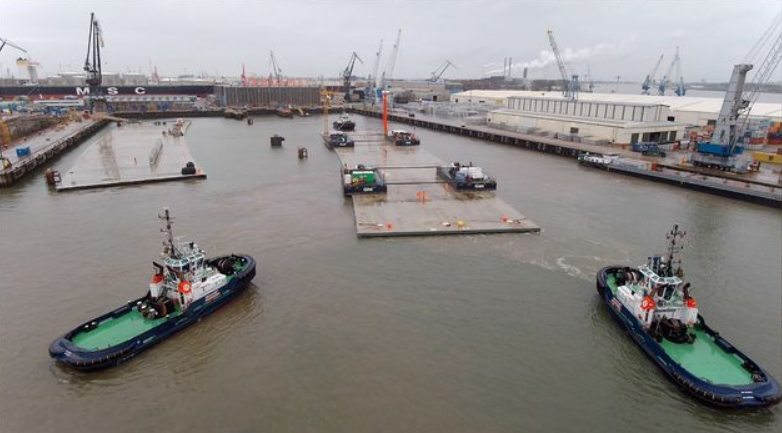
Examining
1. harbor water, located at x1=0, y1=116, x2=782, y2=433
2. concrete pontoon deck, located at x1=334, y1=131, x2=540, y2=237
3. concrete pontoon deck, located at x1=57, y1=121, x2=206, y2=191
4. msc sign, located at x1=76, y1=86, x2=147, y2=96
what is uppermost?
msc sign, located at x1=76, y1=86, x2=147, y2=96

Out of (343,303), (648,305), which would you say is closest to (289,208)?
(343,303)

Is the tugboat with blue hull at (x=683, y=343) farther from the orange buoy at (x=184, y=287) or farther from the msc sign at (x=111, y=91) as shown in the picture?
the msc sign at (x=111, y=91)

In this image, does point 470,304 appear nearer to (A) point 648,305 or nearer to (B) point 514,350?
(B) point 514,350

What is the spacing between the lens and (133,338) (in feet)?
56.0

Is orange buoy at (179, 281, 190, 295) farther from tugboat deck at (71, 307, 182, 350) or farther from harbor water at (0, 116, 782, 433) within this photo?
harbor water at (0, 116, 782, 433)

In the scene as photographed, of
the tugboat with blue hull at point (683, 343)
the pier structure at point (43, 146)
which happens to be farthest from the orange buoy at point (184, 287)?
the pier structure at point (43, 146)

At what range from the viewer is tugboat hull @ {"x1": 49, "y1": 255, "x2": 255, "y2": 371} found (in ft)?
53.2

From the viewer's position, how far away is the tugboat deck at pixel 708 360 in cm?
1548

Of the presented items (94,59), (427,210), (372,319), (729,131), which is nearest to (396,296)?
(372,319)

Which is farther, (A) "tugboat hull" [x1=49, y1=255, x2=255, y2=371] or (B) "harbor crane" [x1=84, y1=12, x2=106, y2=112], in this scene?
(B) "harbor crane" [x1=84, y1=12, x2=106, y2=112]

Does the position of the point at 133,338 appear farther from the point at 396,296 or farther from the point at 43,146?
the point at 43,146

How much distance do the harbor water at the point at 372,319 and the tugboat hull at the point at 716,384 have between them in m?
0.50

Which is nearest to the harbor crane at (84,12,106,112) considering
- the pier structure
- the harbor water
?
the pier structure

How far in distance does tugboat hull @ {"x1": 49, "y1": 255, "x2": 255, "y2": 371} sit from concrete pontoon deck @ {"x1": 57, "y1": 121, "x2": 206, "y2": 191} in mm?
26819
